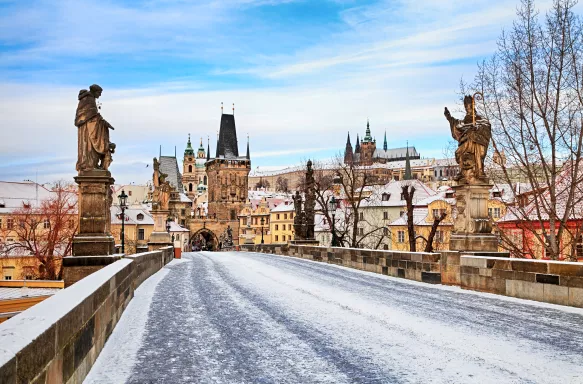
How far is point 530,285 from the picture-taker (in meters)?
11.0

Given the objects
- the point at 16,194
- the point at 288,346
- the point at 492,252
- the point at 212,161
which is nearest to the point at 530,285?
the point at 492,252

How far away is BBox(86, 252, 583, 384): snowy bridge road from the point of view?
5.56m

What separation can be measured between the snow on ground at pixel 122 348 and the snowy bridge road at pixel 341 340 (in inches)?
0.6

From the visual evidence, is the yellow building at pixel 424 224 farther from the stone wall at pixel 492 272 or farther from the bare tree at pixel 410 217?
the stone wall at pixel 492 272

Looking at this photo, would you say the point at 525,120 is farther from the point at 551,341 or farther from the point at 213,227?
the point at 213,227

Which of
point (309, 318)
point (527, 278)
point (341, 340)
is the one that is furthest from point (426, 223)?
point (341, 340)

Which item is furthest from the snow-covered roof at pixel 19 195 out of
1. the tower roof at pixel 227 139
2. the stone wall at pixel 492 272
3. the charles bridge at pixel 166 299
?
the tower roof at pixel 227 139

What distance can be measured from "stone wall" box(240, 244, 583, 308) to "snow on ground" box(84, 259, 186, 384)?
718cm

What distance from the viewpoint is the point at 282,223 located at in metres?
108

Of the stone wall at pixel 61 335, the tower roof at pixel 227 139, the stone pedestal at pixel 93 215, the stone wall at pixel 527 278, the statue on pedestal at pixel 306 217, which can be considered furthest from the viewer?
the tower roof at pixel 227 139

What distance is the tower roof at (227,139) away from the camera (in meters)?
146

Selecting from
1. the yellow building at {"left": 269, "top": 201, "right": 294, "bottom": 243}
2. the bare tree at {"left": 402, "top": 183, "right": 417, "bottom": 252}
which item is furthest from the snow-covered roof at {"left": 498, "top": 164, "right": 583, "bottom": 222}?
the yellow building at {"left": 269, "top": 201, "right": 294, "bottom": 243}

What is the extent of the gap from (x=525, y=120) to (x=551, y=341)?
1617 cm

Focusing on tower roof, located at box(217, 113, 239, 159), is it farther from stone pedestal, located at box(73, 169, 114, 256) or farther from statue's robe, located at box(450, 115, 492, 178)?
statue's robe, located at box(450, 115, 492, 178)
